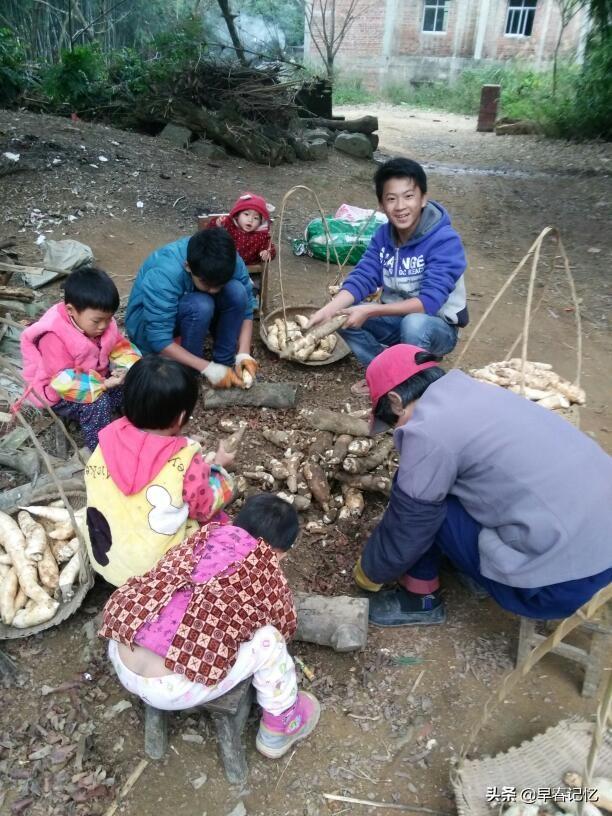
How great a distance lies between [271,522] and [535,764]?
0.91 m

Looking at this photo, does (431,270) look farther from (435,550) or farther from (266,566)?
(266,566)

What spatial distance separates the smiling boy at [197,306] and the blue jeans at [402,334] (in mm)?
596

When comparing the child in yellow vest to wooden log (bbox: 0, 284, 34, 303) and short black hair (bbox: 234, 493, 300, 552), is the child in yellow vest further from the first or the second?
wooden log (bbox: 0, 284, 34, 303)

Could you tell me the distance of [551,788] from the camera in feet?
4.90

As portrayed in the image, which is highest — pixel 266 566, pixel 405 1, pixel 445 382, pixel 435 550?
pixel 405 1

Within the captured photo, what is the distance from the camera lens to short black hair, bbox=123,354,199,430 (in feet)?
5.73

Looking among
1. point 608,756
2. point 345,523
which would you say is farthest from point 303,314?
point 608,756

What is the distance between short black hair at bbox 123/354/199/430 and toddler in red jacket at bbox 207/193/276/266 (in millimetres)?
2044

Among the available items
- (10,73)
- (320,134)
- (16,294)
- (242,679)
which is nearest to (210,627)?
(242,679)

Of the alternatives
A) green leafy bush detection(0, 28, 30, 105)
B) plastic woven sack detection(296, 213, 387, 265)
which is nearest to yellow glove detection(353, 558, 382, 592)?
plastic woven sack detection(296, 213, 387, 265)

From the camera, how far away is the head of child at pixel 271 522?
1.66 meters

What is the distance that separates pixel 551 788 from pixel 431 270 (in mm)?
2116

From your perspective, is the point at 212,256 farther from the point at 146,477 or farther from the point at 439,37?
the point at 439,37

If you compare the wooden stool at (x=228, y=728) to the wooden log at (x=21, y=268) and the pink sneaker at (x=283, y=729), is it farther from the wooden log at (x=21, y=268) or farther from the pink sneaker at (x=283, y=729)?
the wooden log at (x=21, y=268)
